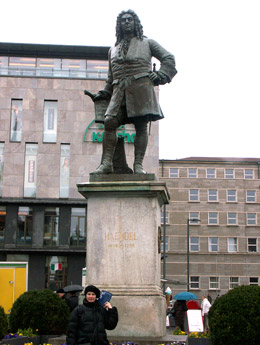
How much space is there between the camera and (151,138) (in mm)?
54312

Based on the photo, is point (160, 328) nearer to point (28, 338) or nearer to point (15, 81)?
point (28, 338)

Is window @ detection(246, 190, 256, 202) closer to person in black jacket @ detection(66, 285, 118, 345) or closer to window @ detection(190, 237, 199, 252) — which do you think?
window @ detection(190, 237, 199, 252)

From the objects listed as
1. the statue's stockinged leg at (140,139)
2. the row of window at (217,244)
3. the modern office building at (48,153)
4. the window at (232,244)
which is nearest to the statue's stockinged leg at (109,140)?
the statue's stockinged leg at (140,139)

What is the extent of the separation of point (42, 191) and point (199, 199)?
45.7 meters

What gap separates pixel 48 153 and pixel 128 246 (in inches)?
1761

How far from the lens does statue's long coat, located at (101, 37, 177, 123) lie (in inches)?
437

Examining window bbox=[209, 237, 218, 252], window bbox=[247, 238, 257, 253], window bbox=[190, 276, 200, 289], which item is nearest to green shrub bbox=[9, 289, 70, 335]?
window bbox=[190, 276, 200, 289]

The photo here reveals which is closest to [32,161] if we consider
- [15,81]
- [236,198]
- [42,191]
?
[42,191]

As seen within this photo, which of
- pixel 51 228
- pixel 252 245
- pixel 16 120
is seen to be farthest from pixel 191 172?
pixel 51 228

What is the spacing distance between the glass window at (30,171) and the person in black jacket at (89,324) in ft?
153

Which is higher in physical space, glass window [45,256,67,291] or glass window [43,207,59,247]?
glass window [43,207,59,247]

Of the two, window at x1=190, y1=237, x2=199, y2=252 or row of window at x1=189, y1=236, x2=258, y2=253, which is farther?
row of window at x1=189, y1=236, x2=258, y2=253

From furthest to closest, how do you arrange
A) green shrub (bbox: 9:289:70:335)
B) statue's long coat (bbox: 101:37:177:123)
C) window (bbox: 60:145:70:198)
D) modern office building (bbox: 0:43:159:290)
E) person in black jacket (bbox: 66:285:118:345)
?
window (bbox: 60:145:70:198) < modern office building (bbox: 0:43:159:290) < green shrub (bbox: 9:289:70:335) < statue's long coat (bbox: 101:37:177:123) < person in black jacket (bbox: 66:285:118:345)

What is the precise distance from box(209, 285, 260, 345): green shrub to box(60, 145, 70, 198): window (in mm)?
44150
